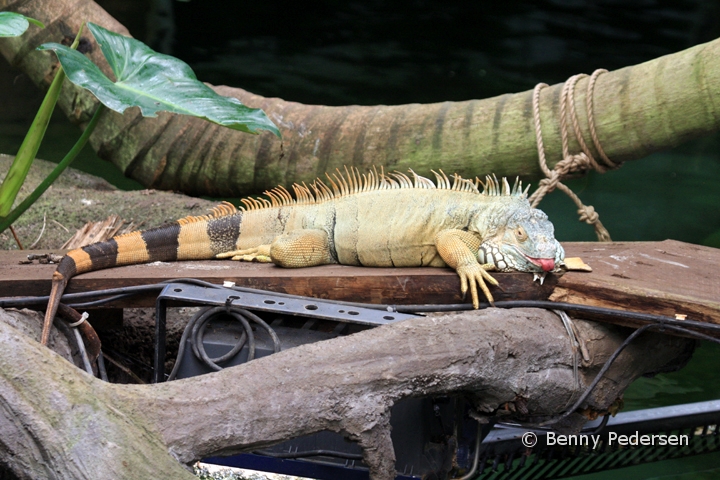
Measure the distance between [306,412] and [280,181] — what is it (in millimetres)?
3351

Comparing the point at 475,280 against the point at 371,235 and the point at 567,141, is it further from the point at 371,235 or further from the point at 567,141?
the point at 567,141

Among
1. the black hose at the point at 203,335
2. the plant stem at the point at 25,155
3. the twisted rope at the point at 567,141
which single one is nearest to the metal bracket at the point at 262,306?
the black hose at the point at 203,335

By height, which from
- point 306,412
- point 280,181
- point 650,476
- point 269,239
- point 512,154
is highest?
point 512,154

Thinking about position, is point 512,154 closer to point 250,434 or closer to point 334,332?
point 334,332

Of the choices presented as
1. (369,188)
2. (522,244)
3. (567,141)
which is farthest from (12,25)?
(567,141)

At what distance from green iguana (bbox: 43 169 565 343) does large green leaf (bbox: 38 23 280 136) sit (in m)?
0.44

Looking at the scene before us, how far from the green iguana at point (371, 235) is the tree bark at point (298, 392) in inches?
12.0

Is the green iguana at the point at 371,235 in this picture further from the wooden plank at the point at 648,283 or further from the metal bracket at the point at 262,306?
the metal bracket at the point at 262,306

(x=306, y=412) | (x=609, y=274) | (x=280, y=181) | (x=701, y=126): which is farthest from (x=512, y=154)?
(x=306, y=412)

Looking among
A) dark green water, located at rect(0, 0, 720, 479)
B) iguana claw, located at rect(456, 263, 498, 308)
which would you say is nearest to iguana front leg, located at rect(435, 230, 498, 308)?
iguana claw, located at rect(456, 263, 498, 308)

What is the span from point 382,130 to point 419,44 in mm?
3581

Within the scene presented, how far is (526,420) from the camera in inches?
98.3

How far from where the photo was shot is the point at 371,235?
2.93 meters

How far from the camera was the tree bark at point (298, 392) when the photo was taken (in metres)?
1.54
